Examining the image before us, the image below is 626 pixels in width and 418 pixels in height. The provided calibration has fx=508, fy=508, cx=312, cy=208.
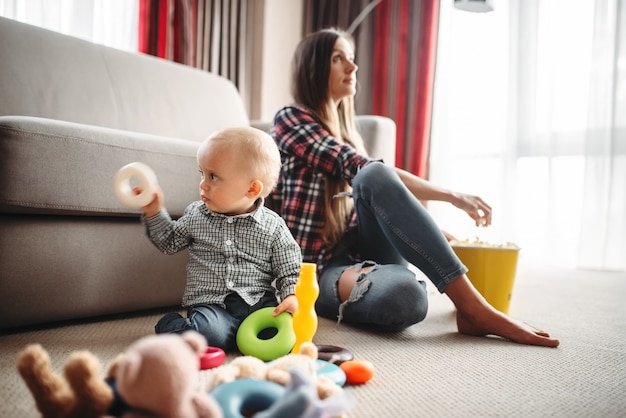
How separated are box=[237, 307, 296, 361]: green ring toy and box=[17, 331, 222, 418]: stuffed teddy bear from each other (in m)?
0.38

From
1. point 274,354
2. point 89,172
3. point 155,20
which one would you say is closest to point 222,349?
point 274,354

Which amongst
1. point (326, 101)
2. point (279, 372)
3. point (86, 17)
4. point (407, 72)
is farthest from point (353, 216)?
point (407, 72)

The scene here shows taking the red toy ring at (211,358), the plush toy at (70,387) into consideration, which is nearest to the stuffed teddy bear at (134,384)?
the plush toy at (70,387)

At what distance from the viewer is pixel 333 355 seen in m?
0.92

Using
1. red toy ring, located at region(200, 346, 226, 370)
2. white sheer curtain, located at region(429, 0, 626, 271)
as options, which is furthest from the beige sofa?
white sheer curtain, located at region(429, 0, 626, 271)

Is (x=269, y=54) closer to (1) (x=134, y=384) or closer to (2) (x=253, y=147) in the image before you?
(2) (x=253, y=147)

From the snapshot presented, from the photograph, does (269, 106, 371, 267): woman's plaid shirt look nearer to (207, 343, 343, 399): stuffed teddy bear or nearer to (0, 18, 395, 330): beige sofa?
(0, 18, 395, 330): beige sofa

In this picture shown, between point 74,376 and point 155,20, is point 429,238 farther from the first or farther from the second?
point 155,20

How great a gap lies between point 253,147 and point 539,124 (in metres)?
2.34

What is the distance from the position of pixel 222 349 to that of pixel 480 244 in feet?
2.53

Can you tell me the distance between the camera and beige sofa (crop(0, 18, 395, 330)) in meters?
1.05

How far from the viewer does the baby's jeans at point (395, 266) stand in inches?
45.9

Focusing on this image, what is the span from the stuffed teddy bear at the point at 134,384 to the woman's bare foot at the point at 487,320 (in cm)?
73

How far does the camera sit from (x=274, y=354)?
967 mm
